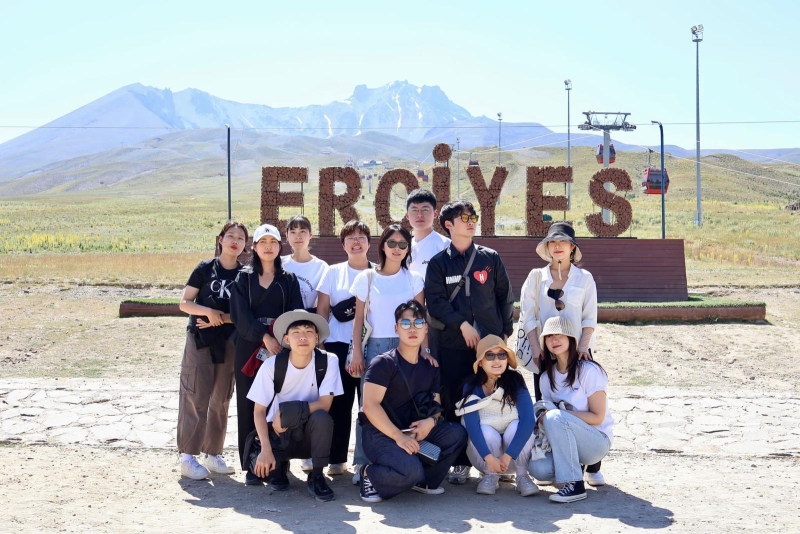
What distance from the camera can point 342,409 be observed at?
5.84 meters

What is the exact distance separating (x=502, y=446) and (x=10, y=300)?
13607 millimetres

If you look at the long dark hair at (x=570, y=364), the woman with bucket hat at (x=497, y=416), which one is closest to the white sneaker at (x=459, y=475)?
the woman with bucket hat at (x=497, y=416)

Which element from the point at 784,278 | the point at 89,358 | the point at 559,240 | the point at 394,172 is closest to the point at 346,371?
the point at 559,240

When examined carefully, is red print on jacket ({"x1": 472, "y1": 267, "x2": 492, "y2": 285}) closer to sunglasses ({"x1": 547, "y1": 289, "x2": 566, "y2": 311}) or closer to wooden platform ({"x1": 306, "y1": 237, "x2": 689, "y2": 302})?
sunglasses ({"x1": 547, "y1": 289, "x2": 566, "y2": 311})

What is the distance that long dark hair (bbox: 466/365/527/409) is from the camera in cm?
546

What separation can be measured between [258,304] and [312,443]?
3.29ft

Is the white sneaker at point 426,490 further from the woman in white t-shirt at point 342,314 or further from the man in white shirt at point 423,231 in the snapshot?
the man in white shirt at point 423,231

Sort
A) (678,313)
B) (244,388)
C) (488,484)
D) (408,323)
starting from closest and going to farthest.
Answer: (408,323) → (488,484) → (244,388) → (678,313)

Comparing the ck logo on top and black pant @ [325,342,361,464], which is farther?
the ck logo on top

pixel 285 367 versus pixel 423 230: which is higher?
pixel 423 230

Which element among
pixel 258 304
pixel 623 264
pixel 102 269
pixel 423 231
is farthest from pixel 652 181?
pixel 258 304

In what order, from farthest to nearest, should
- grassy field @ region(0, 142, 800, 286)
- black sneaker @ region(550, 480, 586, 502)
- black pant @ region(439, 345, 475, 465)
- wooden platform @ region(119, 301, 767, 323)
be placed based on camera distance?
grassy field @ region(0, 142, 800, 286) → wooden platform @ region(119, 301, 767, 323) → black pant @ region(439, 345, 475, 465) → black sneaker @ region(550, 480, 586, 502)

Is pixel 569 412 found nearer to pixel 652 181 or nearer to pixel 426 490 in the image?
pixel 426 490

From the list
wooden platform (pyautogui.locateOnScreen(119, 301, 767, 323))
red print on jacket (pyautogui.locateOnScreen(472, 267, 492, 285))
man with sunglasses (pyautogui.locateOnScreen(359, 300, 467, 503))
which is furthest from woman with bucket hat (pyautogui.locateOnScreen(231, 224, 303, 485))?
wooden platform (pyautogui.locateOnScreen(119, 301, 767, 323))
